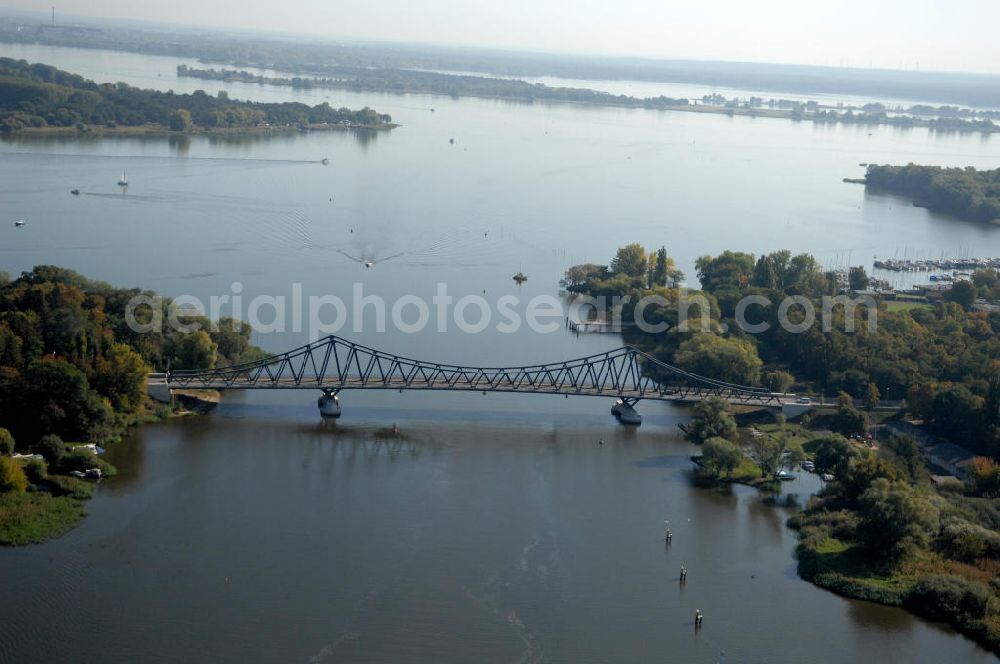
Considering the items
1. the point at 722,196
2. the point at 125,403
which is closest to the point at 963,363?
the point at 125,403

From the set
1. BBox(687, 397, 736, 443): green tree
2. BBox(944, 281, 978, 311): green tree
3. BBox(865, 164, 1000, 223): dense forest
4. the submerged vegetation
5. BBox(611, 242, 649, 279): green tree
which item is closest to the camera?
the submerged vegetation

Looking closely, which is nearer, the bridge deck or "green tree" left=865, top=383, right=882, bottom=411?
the bridge deck

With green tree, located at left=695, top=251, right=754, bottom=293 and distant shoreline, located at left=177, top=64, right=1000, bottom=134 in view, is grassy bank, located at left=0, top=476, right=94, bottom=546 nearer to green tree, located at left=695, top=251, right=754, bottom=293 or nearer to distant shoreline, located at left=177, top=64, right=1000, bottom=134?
green tree, located at left=695, top=251, right=754, bottom=293

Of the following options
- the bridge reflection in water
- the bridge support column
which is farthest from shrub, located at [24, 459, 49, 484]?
the bridge support column

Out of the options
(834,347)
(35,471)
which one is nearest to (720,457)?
(834,347)

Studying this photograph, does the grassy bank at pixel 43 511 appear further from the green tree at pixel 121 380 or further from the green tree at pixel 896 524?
the green tree at pixel 896 524

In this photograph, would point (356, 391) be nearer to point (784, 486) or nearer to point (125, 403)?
point (125, 403)

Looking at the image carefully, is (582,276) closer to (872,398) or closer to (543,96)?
(872,398)
